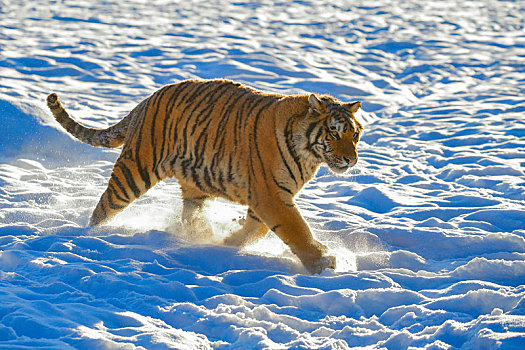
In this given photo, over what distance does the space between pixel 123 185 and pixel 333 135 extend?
5.27ft

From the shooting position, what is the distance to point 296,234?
4.37 meters

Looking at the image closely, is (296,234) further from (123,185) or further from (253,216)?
(123,185)

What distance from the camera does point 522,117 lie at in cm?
957

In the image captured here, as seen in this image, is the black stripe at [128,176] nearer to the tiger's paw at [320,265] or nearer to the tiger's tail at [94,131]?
the tiger's tail at [94,131]

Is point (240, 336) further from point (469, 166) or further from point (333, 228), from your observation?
point (469, 166)

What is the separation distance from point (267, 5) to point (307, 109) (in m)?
14.1

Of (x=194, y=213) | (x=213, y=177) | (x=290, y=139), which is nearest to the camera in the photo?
(x=290, y=139)

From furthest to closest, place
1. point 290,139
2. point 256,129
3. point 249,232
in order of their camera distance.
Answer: point 249,232 → point 256,129 → point 290,139

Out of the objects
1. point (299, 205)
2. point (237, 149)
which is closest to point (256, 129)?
point (237, 149)

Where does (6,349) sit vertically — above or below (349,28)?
above

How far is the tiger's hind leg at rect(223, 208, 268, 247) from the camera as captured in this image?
4879 millimetres

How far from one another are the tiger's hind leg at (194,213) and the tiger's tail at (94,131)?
2.08ft

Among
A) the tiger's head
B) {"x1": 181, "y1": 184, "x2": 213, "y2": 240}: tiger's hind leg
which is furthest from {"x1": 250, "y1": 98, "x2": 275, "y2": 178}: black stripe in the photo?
{"x1": 181, "y1": 184, "x2": 213, "y2": 240}: tiger's hind leg

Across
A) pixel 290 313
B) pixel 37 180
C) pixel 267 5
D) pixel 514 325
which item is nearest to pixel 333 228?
pixel 290 313
